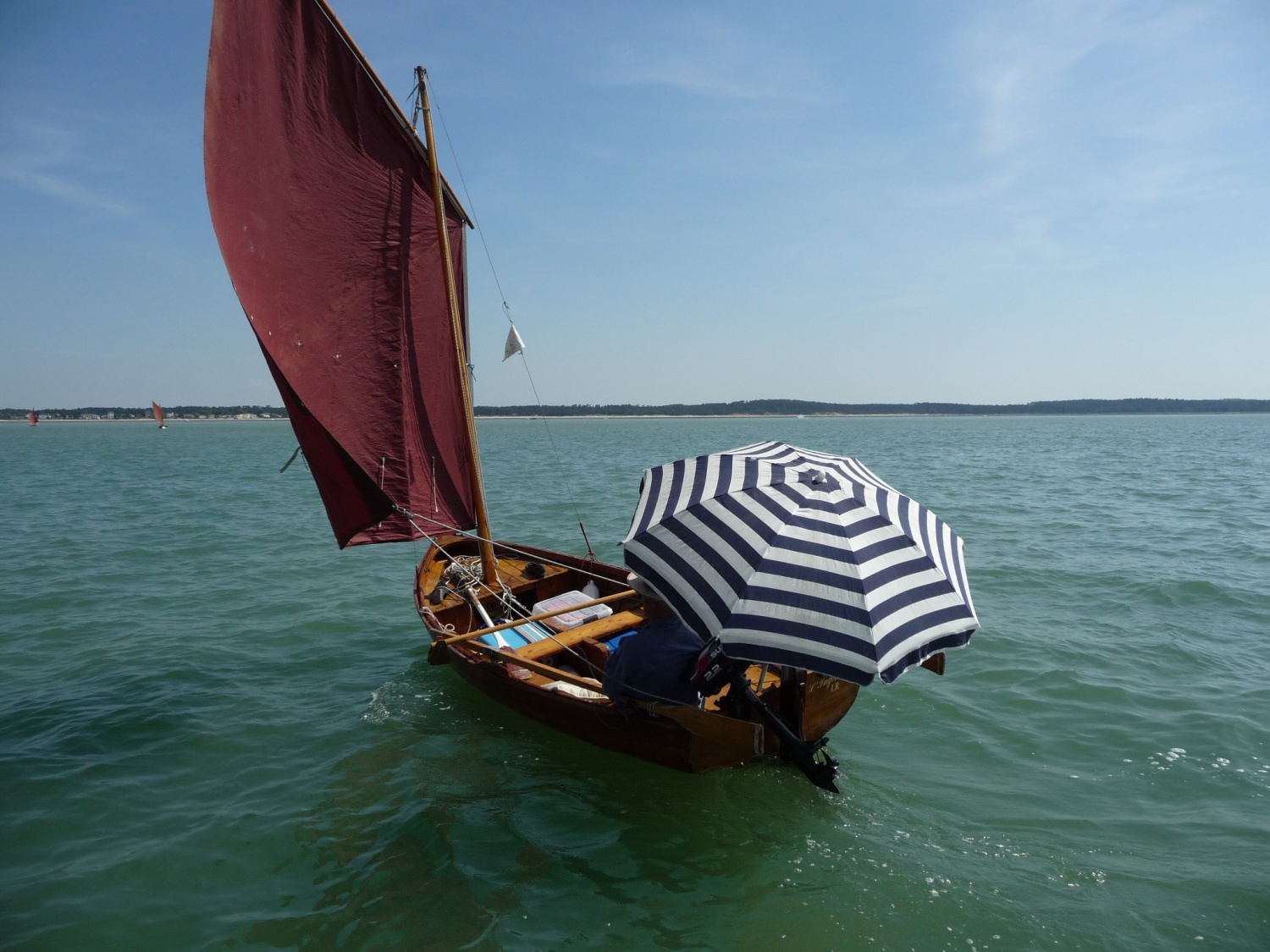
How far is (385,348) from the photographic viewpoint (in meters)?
10.6

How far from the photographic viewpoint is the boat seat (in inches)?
338

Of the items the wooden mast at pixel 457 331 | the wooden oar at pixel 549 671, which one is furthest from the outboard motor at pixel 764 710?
the wooden mast at pixel 457 331

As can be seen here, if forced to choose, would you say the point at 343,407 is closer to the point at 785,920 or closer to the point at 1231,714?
the point at 785,920

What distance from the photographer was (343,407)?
9992mm

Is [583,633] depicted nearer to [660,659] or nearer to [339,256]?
[660,659]

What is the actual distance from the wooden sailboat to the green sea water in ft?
2.80

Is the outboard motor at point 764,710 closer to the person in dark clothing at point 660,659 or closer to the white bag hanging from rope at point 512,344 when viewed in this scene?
the person in dark clothing at point 660,659

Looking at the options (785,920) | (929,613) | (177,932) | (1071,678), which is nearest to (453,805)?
(177,932)

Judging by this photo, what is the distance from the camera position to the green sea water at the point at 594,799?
5.73 metres

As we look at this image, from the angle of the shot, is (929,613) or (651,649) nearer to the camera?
(929,613)

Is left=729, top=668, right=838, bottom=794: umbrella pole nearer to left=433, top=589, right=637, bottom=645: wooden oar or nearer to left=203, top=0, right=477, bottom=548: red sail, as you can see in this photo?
left=433, top=589, right=637, bottom=645: wooden oar

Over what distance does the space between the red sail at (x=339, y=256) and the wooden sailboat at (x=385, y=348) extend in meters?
0.02

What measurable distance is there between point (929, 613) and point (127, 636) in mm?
12979

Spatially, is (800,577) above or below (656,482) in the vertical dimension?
below
